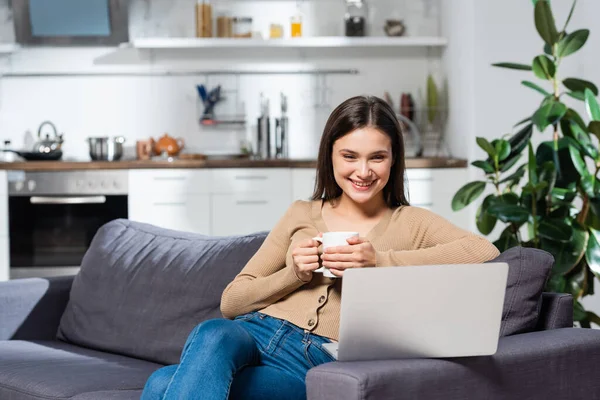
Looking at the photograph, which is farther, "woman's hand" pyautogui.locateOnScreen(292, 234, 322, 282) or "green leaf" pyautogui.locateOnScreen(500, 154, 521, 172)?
"green leaf" pyautogui.locateOnScreen(500, 154, 521, 172)

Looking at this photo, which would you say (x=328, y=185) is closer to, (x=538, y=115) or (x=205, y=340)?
(x=205, y=340)

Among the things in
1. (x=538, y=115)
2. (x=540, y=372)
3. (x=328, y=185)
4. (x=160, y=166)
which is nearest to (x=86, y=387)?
(x=328, y=185)

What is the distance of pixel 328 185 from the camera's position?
2385mm

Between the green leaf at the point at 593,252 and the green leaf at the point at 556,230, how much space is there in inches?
3.3

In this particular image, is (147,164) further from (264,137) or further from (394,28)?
(394,28)

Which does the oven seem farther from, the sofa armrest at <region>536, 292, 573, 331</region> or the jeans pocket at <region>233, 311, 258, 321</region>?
the sofa armrest at <region>536, 292, 573, 331</region>

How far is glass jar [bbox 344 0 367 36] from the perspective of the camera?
588 centimetres

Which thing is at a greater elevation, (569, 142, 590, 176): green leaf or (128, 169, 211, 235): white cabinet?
(569, 142, 590, 176): green leaf

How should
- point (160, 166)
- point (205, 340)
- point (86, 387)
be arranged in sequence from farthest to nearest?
point (160, 166)
point (86, 387)
point (205, 340)

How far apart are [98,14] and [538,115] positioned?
11.4 feet

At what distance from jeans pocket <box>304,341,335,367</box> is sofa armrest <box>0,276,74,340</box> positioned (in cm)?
141

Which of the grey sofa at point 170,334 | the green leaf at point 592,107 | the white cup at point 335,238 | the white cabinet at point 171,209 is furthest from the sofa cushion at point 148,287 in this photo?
the white cabinet at point 171,209

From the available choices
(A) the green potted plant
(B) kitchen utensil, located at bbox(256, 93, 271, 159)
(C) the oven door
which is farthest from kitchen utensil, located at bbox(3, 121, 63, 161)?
(A) the green potted plant

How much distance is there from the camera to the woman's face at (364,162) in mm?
2230
